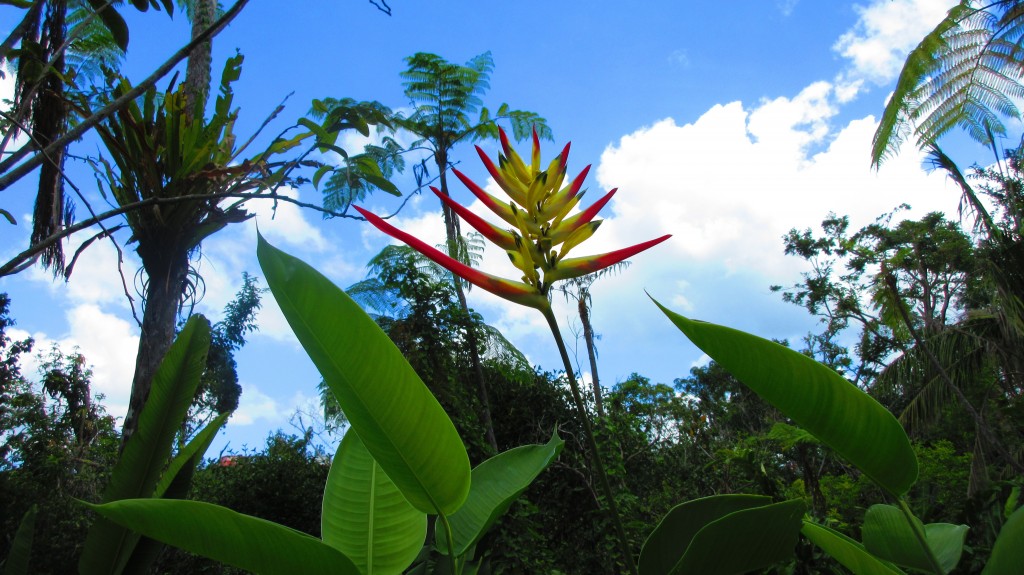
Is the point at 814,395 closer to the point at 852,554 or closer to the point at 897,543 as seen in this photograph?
the point at 852,554

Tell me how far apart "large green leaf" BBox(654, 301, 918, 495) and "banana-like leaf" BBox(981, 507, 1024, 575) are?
0.27 ft

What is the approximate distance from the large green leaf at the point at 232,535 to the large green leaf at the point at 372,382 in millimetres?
86

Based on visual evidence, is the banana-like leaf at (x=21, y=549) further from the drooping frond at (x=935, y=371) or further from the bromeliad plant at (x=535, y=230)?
the drooping frond at (x=935, y=371)

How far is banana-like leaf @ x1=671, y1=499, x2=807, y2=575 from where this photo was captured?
469mm

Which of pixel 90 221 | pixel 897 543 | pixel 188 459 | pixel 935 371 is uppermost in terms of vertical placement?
pixel 935 371

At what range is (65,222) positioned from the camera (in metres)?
2.95

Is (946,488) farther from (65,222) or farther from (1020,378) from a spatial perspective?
(65,222)

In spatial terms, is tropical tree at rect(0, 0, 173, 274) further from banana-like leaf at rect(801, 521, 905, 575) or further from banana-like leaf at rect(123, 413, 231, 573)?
banana-like leaf at rect(801, 521, 905, 575)

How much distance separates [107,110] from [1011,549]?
1.72 metres

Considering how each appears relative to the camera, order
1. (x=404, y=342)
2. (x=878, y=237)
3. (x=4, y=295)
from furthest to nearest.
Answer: (x=878, y=237), (x=4, y=295), (x=404, y=342)

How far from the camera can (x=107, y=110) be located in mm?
1348

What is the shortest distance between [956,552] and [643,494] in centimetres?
507

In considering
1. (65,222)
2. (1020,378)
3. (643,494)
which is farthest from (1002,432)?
(65,222)

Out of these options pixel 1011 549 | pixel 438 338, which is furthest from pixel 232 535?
pixel 438 338
